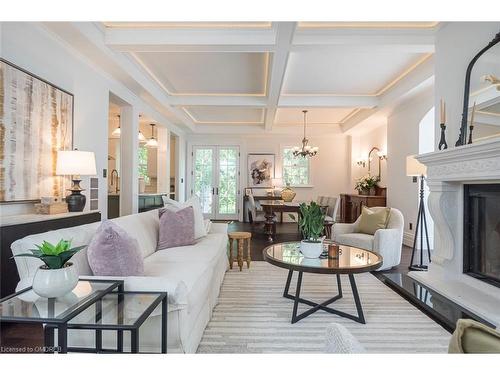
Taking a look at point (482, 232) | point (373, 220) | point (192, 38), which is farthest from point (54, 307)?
point (373, 220)

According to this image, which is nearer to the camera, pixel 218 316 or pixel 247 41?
pixel 218 316

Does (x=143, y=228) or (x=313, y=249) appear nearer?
(x=313, y=249)

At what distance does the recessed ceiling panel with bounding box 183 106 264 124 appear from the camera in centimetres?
684

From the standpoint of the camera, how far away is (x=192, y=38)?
132 inches

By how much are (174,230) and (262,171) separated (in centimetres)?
619

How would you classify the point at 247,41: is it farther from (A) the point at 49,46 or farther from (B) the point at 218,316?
(B) the point at 218,316

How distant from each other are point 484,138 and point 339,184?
6.50 metres

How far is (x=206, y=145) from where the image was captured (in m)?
9.27

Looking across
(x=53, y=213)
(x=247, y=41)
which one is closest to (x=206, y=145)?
(x=247, y=41)

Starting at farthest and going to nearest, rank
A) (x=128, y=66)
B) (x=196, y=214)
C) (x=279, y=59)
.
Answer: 1. (x=128, y=66)
2. (x=279, y=59)
3. (x=196, y=214)

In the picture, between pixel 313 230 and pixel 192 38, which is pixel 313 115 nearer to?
pixel 192 38

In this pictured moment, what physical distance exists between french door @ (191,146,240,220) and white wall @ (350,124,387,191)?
10.9ft

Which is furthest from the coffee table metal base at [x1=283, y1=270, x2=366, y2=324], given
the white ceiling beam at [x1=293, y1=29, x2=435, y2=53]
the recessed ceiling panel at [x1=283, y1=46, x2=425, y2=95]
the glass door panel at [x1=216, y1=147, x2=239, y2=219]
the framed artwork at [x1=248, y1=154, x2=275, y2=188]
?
the glass door panel at [x1=216, y1=147, x2=239, y2=219]
